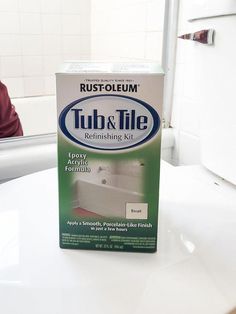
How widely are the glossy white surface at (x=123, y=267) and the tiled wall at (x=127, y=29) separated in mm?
660

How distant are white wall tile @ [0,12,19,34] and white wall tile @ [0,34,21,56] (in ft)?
0.08

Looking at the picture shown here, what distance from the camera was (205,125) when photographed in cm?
64

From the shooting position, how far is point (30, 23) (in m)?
1.74

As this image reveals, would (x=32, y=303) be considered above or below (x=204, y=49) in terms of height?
below

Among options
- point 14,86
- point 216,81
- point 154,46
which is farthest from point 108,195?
point 14,86

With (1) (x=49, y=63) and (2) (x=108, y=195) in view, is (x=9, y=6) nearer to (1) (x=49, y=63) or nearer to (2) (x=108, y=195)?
(1) (x=49, y=63)

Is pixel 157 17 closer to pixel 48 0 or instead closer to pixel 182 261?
pixel 182 261

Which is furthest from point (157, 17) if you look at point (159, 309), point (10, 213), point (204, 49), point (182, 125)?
point (159, 309)

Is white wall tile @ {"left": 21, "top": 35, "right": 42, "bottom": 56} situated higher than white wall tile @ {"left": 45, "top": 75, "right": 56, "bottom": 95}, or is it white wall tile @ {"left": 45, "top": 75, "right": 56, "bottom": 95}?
white wall tile @ {"left": 21, "top": 35, "right": 42, "bottom": 56}

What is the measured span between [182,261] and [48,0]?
1686mm

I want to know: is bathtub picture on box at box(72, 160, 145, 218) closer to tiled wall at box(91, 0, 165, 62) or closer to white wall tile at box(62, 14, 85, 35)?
tiled wall at box(91, 0, 165, 62)

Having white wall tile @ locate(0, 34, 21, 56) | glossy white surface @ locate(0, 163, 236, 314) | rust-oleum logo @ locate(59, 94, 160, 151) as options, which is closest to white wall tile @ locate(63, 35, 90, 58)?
white wall tile @ locate(0, 34, 21, 56)

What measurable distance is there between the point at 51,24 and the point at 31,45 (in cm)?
15

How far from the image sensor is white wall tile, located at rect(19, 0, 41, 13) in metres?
1.69
